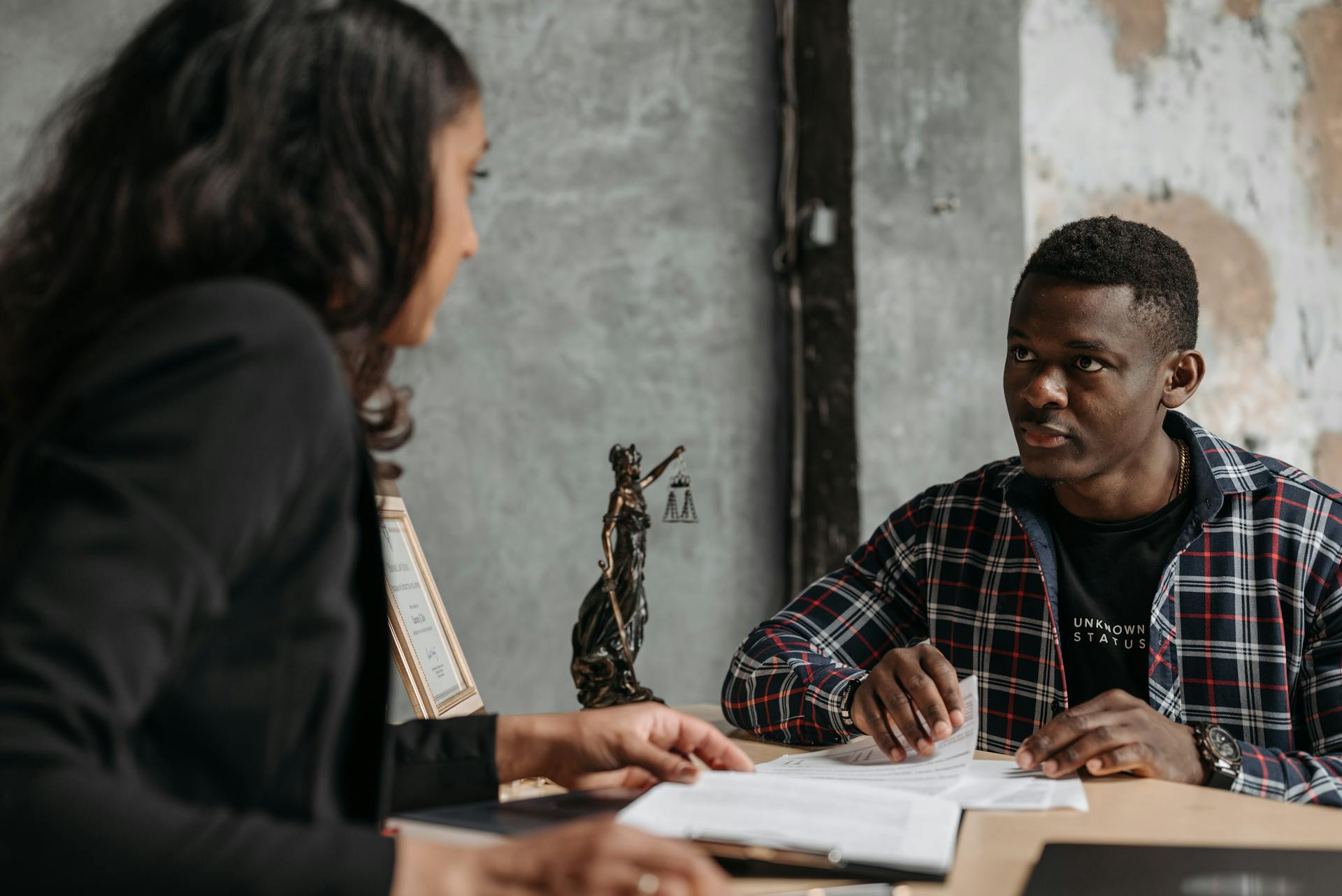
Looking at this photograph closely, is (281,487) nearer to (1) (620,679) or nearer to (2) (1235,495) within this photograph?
(1) (620,679)

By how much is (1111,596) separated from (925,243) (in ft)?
3.75

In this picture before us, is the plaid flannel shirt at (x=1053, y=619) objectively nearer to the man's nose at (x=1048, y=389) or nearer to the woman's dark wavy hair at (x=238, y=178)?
the man's nose at (x=1048, y=389)

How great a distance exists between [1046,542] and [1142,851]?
89 cm

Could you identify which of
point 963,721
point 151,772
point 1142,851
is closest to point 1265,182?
point 963,721

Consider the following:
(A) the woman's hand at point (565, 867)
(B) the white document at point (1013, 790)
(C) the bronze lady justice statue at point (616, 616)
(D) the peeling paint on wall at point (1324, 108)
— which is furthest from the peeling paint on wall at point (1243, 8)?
(A) the woman's hand at point (565, 867)

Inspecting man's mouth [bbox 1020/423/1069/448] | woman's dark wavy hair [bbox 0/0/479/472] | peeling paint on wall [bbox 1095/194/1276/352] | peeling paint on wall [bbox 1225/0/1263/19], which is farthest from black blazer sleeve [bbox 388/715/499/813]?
peeling paint on wall [bbox 1225/0/1263/19]

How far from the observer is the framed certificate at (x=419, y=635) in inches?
57.8

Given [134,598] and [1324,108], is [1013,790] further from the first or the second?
[1324,108]

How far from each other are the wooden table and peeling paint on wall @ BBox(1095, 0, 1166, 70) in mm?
2046

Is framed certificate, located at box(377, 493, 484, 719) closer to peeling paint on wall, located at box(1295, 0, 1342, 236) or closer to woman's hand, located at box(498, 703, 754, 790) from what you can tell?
woman's hand, located at box(498, 703, 754, 790)

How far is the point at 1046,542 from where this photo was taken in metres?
1.79

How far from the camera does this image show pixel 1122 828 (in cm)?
105

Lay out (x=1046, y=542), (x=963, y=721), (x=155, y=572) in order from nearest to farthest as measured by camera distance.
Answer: (x=155, y=572) < (x=963, y=721) < (x=1046, y=542)

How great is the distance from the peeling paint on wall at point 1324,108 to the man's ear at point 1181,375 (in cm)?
146
